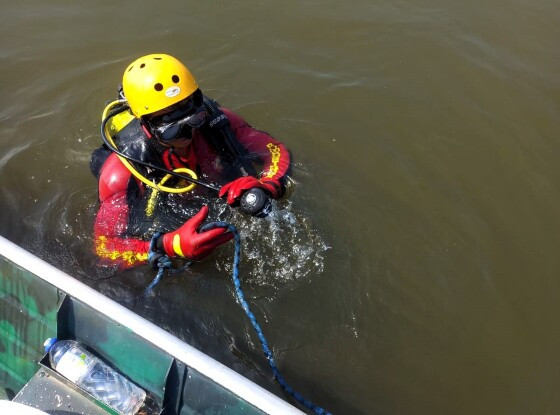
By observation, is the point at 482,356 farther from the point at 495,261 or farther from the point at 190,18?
the point at 190,18

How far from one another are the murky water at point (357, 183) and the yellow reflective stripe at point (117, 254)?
208mm

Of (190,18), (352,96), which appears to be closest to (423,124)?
(352,96)

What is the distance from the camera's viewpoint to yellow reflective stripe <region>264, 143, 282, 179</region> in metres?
→ 3.81

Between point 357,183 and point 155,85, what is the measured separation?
184 cm

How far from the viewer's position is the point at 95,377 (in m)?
2.36

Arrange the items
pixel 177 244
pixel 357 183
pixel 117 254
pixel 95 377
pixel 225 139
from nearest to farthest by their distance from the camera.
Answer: pixel 95 377, pixel 177 244, pixel 117 254, pixel 225 139, pixel 357 183

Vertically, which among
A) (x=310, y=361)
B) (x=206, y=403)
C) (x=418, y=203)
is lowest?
(x=310, y=361)

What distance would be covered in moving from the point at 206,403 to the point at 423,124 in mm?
3413

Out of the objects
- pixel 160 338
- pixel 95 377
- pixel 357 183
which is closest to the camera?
pixel 160 338

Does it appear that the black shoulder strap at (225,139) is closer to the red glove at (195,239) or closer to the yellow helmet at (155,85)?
the yellow helmet at (155,85)

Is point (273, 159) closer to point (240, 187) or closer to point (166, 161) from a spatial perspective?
point (240, 187)

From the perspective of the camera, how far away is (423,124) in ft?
15.7

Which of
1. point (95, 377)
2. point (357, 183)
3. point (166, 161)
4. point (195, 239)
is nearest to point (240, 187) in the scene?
point (195, 239)

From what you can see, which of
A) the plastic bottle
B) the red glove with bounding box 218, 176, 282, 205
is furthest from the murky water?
the plastic bottle
